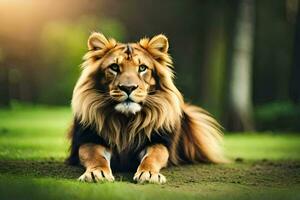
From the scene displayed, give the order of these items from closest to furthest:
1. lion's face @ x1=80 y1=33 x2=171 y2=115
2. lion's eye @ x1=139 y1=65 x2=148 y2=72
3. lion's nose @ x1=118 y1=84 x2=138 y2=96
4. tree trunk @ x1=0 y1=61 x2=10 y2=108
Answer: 1. lion's nose @ x1=118 y1=84 x2=138 y2=96
2. lion's face @ x1=80 y1=33 x2=171 y2=115
3. lion's eye @ x1=139 y1=65 x2=148 y2=72
4. tree trunk @ x1=0 y1=61 x2=10 y2=108

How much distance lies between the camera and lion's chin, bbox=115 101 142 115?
7.43 m

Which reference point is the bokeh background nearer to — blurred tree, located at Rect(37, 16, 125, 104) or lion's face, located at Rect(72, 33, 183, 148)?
blurred tree, located at Rect(37, 16, 125, 104)

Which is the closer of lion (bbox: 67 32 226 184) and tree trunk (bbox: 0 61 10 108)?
lion (bbox: 67 32 226 184)

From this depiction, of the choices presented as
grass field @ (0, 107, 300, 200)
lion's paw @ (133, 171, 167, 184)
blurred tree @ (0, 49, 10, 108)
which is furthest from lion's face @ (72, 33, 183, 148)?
blurred tree @ (0, 49, 10, 108)

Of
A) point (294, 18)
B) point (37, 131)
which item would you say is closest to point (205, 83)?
point (294, 18)

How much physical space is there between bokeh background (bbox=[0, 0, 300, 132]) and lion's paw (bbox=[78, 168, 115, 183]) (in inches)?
526

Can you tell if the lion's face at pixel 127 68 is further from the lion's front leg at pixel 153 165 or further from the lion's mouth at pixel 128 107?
the lion's front leg at pixel 153 165

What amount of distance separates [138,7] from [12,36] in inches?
182

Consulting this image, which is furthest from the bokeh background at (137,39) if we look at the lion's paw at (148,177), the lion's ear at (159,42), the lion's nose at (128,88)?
the lion's paw at (148,177)

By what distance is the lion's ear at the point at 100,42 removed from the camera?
790cm

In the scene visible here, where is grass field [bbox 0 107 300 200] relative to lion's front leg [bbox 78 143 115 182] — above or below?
below

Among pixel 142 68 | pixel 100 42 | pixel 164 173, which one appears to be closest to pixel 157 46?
pixel 142 68

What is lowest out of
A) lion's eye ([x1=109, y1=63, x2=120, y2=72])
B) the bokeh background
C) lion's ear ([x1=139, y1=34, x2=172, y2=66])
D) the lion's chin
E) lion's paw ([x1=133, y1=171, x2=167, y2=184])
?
lion's paw ([x1=133, y1=171, x2=167, y2=184])

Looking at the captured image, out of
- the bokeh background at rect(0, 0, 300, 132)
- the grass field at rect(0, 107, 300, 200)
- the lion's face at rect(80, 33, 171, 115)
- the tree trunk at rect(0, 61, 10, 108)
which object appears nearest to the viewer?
the grass field at rect(0, 107, 300, 200)
